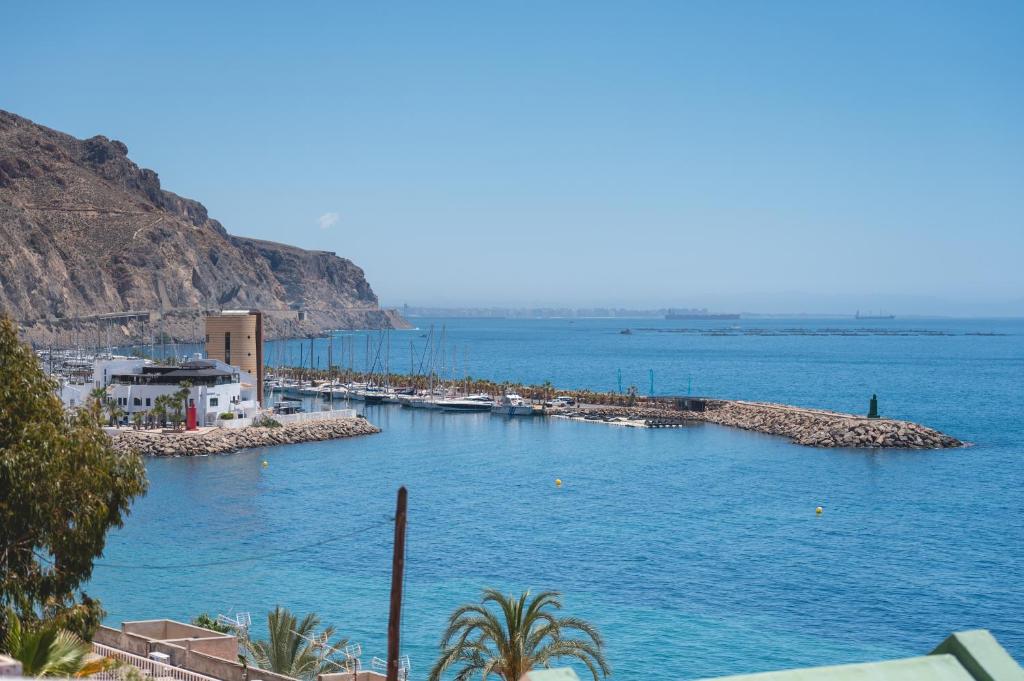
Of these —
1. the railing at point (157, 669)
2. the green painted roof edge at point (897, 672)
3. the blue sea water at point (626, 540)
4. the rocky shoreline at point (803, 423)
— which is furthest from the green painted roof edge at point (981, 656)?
the rocky shoreline at point (803, 423)

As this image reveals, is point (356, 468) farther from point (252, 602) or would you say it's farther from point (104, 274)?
point (104, 274)

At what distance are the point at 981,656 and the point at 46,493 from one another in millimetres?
12648

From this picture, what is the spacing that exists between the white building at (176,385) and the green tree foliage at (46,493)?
47345 mm

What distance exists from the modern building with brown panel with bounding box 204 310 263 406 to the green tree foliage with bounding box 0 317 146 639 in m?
57.0

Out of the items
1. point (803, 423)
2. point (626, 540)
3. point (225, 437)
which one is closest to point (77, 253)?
point (225, 437)

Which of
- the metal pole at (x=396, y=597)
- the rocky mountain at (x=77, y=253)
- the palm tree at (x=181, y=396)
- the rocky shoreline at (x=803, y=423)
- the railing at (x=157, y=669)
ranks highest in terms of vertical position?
the rocky mountain at (x=77, y=253)

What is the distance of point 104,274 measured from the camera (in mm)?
172250

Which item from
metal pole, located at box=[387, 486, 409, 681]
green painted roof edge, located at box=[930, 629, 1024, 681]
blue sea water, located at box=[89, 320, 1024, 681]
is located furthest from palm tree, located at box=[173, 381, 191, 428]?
green painted roof edge, located at box=[930, 629, 1024, 681]

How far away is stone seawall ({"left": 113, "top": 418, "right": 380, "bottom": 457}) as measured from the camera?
57.4 m

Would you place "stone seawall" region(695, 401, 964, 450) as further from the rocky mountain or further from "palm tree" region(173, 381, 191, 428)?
the rocky mountain

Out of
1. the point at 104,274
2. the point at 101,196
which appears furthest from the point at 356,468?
the point at 101,196

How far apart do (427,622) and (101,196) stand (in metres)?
180

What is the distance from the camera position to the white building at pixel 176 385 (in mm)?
62875

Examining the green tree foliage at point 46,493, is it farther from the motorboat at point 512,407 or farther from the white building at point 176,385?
the motorboat at point 512,407
